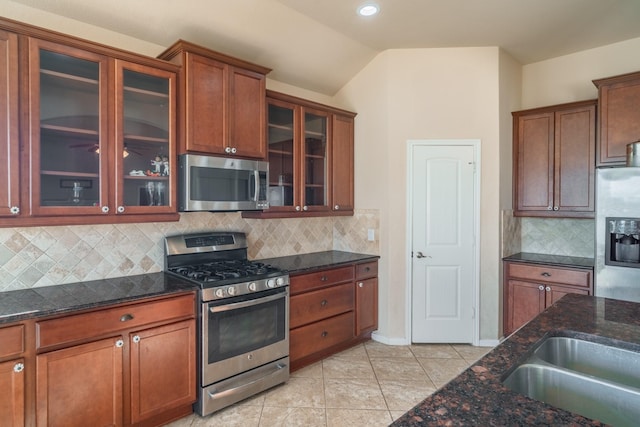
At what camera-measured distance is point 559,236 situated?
13.0 ft

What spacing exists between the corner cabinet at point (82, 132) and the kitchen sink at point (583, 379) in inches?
93.2

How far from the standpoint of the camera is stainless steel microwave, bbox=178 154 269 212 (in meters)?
2.65

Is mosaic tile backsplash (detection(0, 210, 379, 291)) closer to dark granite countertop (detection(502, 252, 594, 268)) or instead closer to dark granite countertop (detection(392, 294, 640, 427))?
dark granite countertop (detection(502, 252, 594, 268))

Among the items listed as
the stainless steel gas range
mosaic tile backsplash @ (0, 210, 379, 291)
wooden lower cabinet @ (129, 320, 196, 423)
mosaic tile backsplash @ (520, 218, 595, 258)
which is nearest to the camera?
wooden lower cabinet @ (129, 320, 196, 423)

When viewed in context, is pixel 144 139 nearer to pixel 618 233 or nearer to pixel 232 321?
pixel 232 321

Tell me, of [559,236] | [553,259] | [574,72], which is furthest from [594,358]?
[574,72]

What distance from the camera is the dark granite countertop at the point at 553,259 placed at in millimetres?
3444

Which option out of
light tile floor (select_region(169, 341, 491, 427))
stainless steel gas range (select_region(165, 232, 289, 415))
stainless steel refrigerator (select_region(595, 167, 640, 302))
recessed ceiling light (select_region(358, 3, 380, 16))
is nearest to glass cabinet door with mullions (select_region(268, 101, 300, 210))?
stainless steel gas range (select_region(165, 232, 289, 415))

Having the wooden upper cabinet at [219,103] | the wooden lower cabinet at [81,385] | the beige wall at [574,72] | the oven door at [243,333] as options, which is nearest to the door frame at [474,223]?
the beige wall at [574,72]

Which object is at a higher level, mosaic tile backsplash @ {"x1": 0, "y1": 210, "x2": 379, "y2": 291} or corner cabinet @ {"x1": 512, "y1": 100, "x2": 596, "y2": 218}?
corner cabinet @ {"x1": 512, "y1": 100, "x2": 596, "y2": 218}

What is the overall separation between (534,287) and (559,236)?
782 mm

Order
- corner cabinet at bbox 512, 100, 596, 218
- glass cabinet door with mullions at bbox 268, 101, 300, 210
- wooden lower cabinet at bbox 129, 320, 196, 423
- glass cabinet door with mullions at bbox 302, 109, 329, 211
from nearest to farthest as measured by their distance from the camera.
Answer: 1. wooden lower cabinet at bbox 129, 320, 196, 423
2. glass cabinet door with mullions at bbox 268, 101, 300, 210
3. corner cabinet at bbox 512, 100, 596, 218
4. glass cabinet door with mullions at bbox 302, 109, 329, 211

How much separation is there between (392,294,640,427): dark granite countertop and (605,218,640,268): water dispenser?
1.54 m

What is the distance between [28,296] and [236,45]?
244 cm
